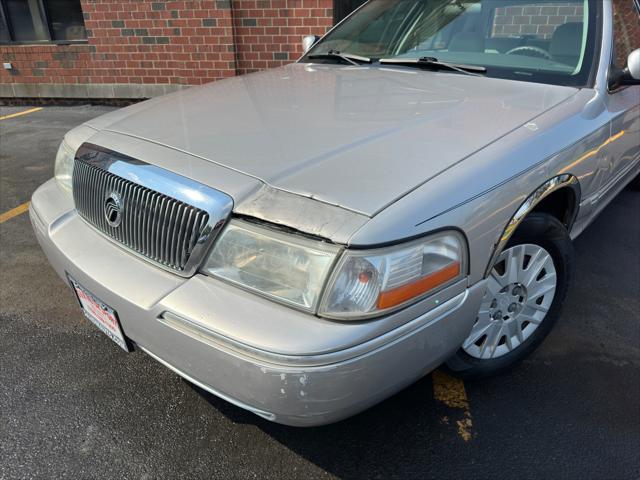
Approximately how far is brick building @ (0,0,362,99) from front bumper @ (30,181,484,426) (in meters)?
6.20

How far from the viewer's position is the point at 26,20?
8500 mm

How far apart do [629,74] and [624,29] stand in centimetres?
64

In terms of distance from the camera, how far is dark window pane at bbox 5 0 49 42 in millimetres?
8406

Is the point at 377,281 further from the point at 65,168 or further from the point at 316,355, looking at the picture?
the point at 65,168

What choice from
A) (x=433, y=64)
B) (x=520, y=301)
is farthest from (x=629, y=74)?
(x=520, y=301)

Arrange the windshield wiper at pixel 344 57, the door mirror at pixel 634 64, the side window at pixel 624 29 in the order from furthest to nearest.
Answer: the windshield wiper at pixel 344 57 < the side window at pixel 624 29 < the door mirror at pixel 634 64

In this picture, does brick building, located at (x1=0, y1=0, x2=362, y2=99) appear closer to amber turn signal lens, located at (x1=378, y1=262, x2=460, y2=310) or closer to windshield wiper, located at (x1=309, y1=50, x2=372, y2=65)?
windshield wiper, located at (x1=309, y1=50, x2=372, y2=65)

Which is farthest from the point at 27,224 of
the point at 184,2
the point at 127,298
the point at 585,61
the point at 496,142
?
the point at 184,2

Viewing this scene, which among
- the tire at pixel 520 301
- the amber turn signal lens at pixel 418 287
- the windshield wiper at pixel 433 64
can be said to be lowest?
the tire at pixel 520 301

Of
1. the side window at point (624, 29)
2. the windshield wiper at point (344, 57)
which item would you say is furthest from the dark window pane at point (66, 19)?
the side window at point (624, 29)

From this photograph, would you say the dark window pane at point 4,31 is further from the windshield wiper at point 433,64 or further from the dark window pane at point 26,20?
the windshield wiper at point 433,64

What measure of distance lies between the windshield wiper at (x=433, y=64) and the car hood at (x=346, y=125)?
2.8 inches

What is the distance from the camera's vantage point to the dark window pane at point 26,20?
27.6ft

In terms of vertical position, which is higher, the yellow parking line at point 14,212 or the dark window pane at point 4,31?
the dark window pane at point 4,31
